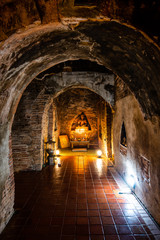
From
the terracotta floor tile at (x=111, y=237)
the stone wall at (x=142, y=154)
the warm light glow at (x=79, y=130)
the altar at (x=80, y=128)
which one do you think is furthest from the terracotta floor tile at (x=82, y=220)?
the warm light glow at (x=79, y=130)

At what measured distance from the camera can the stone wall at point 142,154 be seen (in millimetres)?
3170

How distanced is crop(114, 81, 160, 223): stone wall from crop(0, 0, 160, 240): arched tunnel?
0.02 meters

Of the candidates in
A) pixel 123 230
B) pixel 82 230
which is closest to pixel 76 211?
pixel 82 230

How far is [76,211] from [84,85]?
16.3 feet

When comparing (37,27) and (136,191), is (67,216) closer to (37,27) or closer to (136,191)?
(136,191)

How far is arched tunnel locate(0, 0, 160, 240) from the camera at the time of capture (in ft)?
6.11

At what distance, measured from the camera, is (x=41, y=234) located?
117 inches

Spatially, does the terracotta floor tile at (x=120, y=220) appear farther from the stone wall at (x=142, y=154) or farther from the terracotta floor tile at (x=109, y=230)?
the stone wall at (x=142, y=154)

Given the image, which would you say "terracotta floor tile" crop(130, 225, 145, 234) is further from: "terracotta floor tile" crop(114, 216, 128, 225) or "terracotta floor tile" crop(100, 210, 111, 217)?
"terracotta floor tile" crop(100, 210, 111, 217)

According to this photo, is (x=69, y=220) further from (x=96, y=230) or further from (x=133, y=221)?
(x=133, y=221)

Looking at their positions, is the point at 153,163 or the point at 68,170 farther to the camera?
the point at 68,170

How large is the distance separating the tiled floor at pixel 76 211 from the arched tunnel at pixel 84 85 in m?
0.02

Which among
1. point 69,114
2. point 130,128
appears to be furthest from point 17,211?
point 69,114

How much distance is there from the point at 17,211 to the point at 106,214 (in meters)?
2.10
